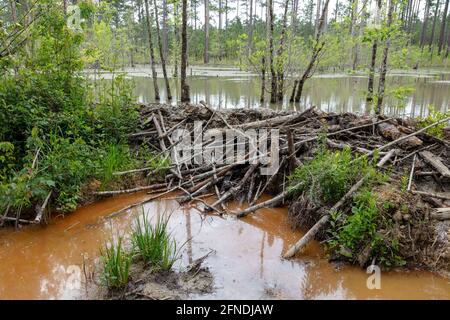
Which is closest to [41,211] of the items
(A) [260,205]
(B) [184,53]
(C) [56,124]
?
(C) [56,124]

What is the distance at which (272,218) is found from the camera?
4.49 metres

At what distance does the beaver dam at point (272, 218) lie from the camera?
10.3 ft

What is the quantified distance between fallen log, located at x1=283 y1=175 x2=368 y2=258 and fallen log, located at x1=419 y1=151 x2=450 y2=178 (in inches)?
55.9

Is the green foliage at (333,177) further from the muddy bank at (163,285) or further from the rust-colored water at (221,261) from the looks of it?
the muddy bank at (163,285)

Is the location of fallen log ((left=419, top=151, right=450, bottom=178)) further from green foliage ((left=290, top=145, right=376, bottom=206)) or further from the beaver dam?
green foliage ((left=290, top=145, right=376, bottom=206))

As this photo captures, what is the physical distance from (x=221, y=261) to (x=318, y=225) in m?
1.16

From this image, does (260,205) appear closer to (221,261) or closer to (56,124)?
(221,261)

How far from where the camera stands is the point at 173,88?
19.1 m

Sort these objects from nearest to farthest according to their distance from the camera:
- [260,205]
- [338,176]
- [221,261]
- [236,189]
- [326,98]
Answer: [221,261]
[338,176]
[260,205]
[236,189]
[326,98]

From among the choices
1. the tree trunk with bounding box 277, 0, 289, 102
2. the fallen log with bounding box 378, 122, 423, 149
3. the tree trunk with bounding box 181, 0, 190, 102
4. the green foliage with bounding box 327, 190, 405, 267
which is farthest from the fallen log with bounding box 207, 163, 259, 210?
the tree trunk with bounding box 277, 0, 289, 102

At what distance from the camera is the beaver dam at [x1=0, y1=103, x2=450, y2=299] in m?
3.13
